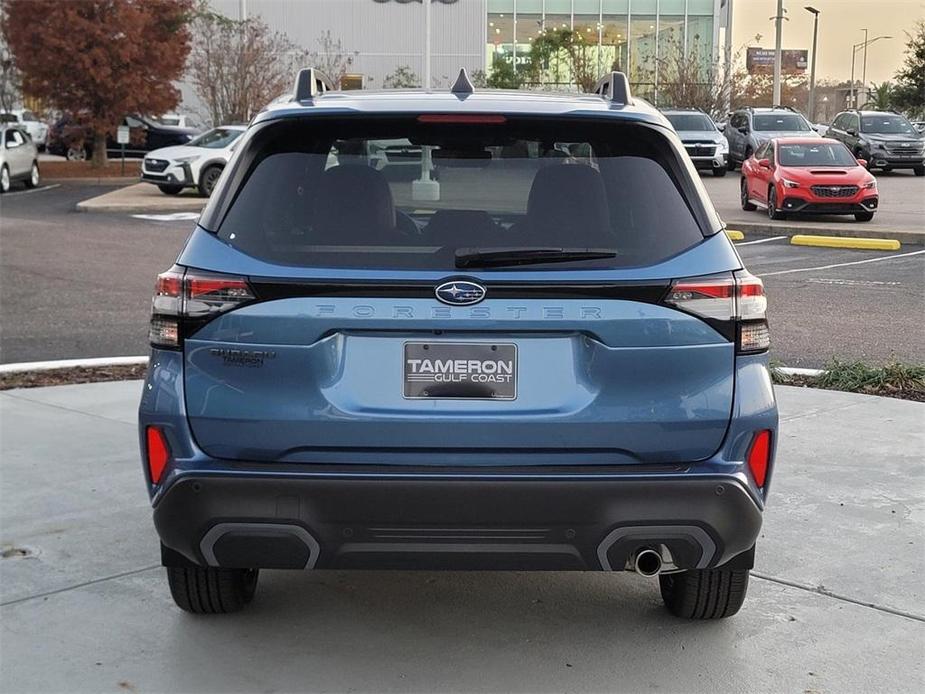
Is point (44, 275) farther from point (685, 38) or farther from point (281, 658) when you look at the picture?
→ point (685, 38)

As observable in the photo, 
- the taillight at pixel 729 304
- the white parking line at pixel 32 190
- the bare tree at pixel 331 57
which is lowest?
the white parking line at pixel 32 190

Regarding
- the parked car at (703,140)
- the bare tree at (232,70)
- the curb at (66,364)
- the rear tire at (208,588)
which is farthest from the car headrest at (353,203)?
the bare tree at (232,70)

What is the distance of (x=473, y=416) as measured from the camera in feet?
11.4

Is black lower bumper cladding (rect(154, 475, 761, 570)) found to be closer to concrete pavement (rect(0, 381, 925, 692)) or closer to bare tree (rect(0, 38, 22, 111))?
concrete pavement (rect(0, 381, 925, 692))

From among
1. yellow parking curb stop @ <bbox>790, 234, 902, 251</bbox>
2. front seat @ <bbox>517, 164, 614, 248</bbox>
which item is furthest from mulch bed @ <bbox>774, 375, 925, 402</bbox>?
yellow parking curb stop @ <bbox>790, 234, 902, 251</bbox>

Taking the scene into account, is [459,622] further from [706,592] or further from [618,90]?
[618,90]

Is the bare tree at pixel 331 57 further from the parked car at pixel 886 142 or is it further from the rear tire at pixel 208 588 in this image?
the rear tire at pixel 208 588

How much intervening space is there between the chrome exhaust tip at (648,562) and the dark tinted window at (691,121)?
3153cm

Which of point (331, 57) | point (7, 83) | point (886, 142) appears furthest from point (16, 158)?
point (331, 57)

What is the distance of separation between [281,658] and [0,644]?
96 cm

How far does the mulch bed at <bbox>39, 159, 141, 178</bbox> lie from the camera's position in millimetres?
34875

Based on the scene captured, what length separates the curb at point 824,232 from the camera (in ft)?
63.5

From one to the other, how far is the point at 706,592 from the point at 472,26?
171ft

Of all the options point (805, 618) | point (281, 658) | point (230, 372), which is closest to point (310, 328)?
point (230, 372)
